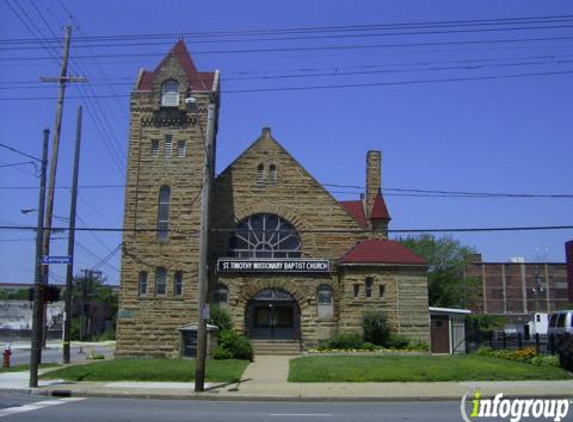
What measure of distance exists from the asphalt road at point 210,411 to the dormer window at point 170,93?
22051 millimetres

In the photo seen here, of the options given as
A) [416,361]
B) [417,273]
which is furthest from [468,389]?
[417,273]

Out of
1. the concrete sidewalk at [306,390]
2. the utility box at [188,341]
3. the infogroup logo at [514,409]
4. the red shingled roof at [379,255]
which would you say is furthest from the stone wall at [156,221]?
the infogroup logo at [514,409]

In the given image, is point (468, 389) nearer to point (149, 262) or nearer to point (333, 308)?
point (333, 308)

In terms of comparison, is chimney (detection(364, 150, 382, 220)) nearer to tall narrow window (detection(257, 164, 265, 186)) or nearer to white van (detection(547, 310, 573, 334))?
tall narrow window (detection(257, 164, 265, 186))

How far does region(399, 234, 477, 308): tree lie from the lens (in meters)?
69.5

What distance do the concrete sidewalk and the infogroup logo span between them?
1146 millimetres

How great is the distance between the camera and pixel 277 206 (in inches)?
1578

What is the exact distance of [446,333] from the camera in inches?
1537

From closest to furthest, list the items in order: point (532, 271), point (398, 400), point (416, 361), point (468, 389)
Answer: point (398, 400) → point (468, 389) → point (416, 361) → point (532, 271)

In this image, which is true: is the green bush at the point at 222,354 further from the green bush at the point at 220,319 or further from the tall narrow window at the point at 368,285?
the tall narrow window at the point at 368,285

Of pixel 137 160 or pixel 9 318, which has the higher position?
pixel 137 160

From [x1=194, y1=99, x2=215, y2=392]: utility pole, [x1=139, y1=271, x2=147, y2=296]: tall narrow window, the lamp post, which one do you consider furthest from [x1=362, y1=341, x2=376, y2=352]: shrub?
the lamp post

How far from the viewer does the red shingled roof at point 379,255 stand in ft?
123

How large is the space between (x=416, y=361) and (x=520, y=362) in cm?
436
